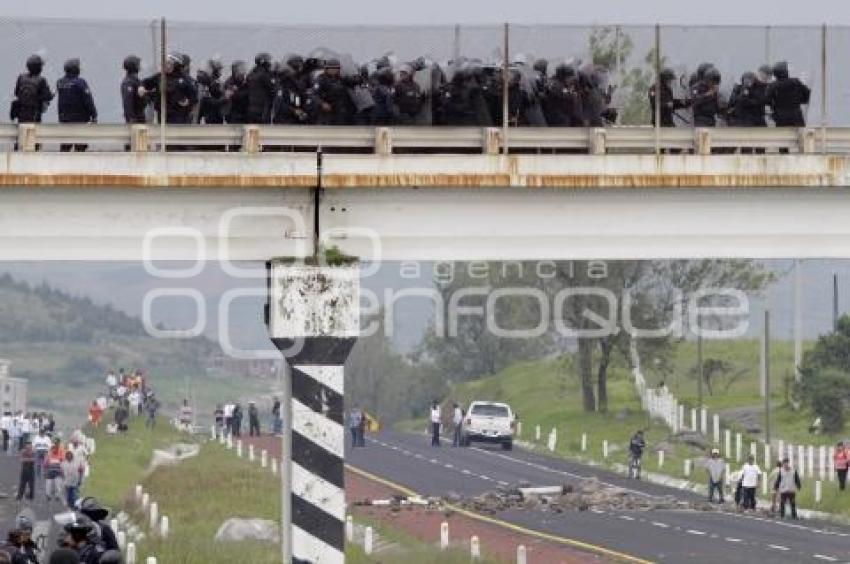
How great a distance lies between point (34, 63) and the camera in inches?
1314

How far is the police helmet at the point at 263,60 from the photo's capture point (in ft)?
112

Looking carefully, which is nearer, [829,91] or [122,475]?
[829,91]

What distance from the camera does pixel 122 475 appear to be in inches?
2837

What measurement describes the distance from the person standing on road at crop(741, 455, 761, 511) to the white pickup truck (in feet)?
83.2

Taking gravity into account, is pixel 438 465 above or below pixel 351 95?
below

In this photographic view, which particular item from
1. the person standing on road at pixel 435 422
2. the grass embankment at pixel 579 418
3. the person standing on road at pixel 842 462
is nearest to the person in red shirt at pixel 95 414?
the person standing on road at pixel 435 422

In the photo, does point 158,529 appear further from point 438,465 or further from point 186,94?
point 438,465

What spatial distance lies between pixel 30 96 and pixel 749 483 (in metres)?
29.7

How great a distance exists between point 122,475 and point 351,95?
39061mm

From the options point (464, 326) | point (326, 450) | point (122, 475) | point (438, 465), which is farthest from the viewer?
point (464, 326)

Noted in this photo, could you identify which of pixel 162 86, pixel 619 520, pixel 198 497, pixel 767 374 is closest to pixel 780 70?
pixel 162 86

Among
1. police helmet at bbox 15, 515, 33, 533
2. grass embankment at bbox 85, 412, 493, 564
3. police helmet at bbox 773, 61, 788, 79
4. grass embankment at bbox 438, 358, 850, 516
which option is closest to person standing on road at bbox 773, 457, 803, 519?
grass embankment at bbox 438, 358, 850, 516

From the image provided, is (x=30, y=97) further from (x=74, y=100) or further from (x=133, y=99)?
(x=133, y=99)

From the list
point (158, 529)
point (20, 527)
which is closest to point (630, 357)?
point (158, 529)
